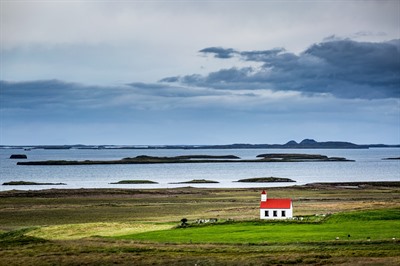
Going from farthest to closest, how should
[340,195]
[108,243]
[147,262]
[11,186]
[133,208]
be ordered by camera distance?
[11,186]
[340,195]
[133,208]
[108,243]
[147,262]

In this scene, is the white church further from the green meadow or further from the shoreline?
the shoreline

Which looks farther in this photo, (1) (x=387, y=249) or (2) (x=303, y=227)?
(2) (x=303, y=227)

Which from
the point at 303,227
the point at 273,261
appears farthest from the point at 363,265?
the point at 303,227

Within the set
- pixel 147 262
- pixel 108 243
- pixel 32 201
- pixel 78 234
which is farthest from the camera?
pixel 32 201

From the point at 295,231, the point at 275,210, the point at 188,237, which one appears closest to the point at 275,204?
the point at 275,210

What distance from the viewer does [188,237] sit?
156 ft

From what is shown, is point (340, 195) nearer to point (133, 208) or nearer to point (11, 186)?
point (133, 208)

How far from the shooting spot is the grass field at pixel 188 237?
3816cm

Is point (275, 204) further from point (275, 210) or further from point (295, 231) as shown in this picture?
point (295, 231)

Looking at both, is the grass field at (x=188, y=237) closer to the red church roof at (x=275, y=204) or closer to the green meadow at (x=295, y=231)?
the green meadow at (x=295, y=231)

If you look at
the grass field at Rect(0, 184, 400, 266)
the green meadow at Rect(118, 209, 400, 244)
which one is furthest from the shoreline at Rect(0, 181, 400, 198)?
the green meadow at Rect(118, 209, 400, 244)

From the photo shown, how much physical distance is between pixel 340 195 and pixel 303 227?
50.5 metres

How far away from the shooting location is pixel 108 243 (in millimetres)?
44906

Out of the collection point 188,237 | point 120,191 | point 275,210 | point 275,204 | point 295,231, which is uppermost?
point 275,204
